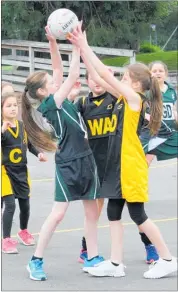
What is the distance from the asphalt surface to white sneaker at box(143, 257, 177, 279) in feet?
0.16

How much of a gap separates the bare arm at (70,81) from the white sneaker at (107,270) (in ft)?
4.06

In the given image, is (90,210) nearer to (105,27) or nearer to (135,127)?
(135,127)

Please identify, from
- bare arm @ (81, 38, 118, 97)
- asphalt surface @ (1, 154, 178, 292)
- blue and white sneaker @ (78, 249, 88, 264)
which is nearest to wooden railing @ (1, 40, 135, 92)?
asphalt surface @ (1, 154, 178, 292)

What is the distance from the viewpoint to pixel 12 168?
6.84 meters

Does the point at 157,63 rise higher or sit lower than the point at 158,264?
higher

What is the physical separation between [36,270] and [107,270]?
0.52 meters

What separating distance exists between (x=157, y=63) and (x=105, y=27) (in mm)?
14140

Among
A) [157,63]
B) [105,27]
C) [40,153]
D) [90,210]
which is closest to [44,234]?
[90,210]

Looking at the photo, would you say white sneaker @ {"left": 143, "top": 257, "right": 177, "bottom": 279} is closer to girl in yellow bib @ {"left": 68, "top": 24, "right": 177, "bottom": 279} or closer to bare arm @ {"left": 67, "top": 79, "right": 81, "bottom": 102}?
girl in yellow bib @ {"left": 68, "top": 24, "right": 177, "bottom": 279}

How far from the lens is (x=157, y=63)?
26.2 feet

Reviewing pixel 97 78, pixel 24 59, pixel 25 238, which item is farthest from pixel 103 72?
pixel 24 59

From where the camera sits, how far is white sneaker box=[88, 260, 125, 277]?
5.86 metres

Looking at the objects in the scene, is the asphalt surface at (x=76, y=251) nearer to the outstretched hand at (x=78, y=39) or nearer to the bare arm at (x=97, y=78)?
the bare arm at (x=97, y=78)

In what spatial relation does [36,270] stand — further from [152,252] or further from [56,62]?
[56,62]
